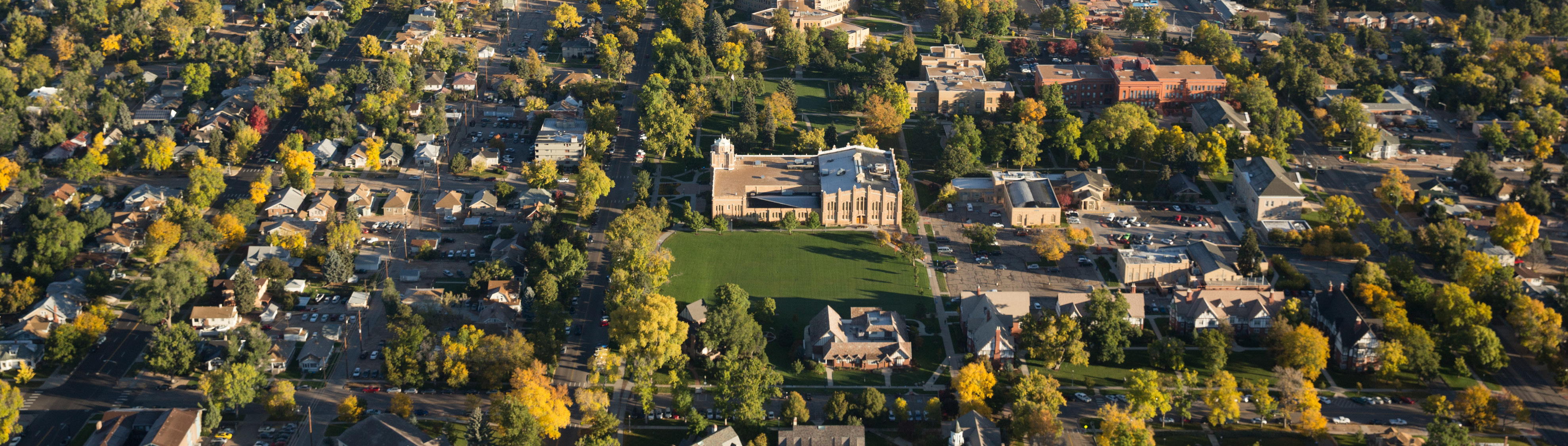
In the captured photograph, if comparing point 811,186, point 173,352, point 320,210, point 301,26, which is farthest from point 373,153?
point 301,26

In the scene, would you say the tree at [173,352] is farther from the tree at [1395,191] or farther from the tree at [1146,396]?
the tree at [1395,191]

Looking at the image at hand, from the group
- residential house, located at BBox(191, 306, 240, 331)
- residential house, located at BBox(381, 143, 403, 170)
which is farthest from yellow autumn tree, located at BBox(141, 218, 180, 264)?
residential house, located at BBox(381, 143, 403, 170)

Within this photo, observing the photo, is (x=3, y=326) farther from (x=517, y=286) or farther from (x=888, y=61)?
(x=888, y=61)

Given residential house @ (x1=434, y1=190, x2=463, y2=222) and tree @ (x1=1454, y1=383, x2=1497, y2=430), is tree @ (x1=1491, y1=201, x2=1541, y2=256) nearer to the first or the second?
tree @ (x1=1454, y1=383, x2=1497, y2=430)

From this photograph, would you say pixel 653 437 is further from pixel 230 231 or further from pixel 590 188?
pixel 230 231

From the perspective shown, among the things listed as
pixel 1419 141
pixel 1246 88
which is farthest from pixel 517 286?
pixel 1419 141
